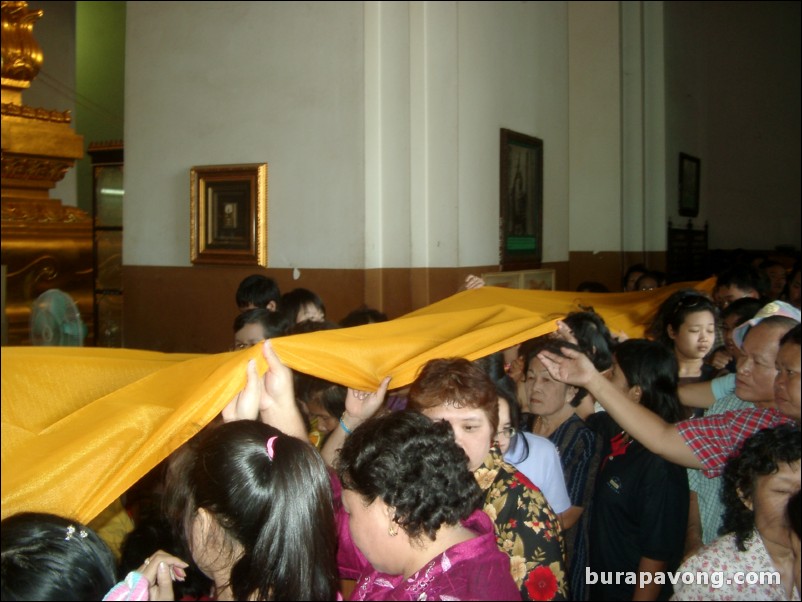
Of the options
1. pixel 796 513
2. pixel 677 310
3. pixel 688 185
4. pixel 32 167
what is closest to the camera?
pixel 796 513

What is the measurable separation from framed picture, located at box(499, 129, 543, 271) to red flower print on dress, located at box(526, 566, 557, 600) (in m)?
5.21

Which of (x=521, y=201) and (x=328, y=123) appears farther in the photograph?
(x=521, y=201)

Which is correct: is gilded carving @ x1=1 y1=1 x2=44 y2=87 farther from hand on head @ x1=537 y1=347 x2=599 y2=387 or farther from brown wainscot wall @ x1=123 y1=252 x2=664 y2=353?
hand on head @ x1=537 y1=347 x2=599 y2=387

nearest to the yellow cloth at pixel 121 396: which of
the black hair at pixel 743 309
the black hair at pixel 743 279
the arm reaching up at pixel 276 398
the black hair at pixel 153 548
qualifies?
the arm reaching up at pixel 276 398

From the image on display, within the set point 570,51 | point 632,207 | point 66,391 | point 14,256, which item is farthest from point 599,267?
point 66,391

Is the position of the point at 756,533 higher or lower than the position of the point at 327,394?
lower

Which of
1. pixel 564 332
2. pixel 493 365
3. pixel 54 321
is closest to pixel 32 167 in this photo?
pixel 54 321

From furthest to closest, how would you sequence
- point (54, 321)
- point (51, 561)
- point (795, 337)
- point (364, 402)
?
1. point (54, 321)
2. point (364, 402)
3. point (795, 337)
4. point (51, 561)

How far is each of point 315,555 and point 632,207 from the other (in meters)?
9.33

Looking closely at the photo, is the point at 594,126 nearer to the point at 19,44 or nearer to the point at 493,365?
the point at 19,44

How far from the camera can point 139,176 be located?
23.0ft

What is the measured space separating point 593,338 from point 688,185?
9.29m

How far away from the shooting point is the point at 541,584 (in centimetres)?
225

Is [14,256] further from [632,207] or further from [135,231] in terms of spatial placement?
[632,207]
